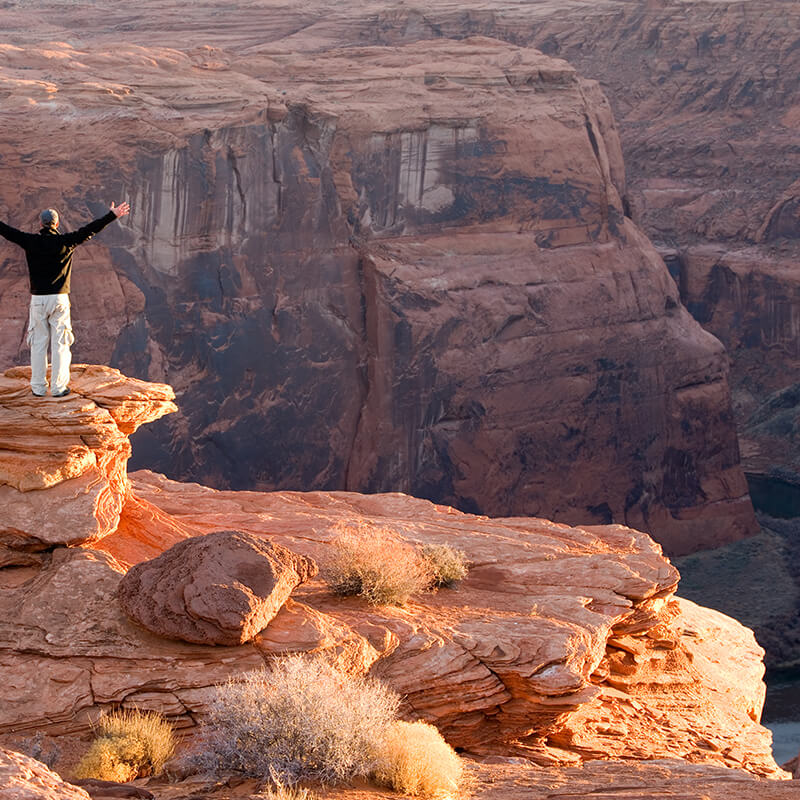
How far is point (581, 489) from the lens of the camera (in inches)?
1257

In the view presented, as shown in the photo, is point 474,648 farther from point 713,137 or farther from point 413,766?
point 713,137

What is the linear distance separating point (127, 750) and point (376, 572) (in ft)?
11.1

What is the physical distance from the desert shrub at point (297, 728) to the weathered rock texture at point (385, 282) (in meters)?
18.4

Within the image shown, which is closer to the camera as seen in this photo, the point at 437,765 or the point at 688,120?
the point at 437,765

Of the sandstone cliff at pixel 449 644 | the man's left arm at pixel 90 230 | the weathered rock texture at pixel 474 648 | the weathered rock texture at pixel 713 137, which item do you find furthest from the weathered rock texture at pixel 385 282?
the man's left arm at pixel 90 230

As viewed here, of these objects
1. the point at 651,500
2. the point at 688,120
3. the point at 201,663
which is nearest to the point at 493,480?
the point at 651,500

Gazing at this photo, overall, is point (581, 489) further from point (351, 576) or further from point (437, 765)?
point (437, 765)

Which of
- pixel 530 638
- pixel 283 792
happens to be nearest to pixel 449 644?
pixel 530 638

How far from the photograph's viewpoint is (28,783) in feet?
21.1

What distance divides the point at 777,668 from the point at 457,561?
17.9m

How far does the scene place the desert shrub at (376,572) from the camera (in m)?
11.8

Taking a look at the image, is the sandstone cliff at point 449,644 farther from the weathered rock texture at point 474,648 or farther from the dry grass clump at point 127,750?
the dry grass clump at point 127,750

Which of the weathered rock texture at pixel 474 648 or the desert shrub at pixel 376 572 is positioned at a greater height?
the desert shrub at pixel 376 572

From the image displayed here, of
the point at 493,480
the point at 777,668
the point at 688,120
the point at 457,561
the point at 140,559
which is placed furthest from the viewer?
the point at 688,120
